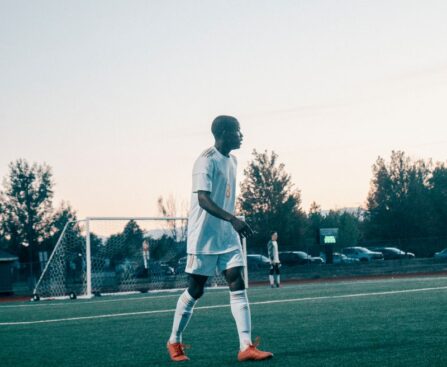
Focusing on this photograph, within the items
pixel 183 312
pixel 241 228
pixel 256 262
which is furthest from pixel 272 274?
pixel 256 262

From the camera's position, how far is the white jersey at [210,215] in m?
6.58

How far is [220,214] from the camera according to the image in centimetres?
635

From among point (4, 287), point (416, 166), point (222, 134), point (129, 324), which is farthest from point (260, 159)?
point (222, 134)

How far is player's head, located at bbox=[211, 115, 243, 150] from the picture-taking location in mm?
6698

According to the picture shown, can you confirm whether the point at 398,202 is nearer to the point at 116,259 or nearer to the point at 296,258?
the point at 296,258

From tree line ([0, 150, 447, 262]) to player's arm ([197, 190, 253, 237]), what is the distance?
51.6 metres

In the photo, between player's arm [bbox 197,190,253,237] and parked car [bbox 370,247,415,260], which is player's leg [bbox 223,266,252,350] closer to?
player's arm [bbox 197,190,253,237]

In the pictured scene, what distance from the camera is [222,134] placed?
6.70 meters

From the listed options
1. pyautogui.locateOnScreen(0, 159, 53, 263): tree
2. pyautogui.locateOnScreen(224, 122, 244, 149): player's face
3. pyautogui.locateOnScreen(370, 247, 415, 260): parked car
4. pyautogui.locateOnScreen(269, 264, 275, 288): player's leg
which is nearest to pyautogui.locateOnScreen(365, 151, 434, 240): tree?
pyautogui.locateOnScreen(370, 247, 415, 260): parked car

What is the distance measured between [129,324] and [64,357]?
3.87 meters

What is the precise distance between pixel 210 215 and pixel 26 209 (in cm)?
5689

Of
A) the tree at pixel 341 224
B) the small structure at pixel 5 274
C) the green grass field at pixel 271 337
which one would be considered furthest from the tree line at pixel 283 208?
the green grass field at pixel 271 337

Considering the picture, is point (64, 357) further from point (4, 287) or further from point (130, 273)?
point (4, 287)

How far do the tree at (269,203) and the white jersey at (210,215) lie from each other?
59.3 m
